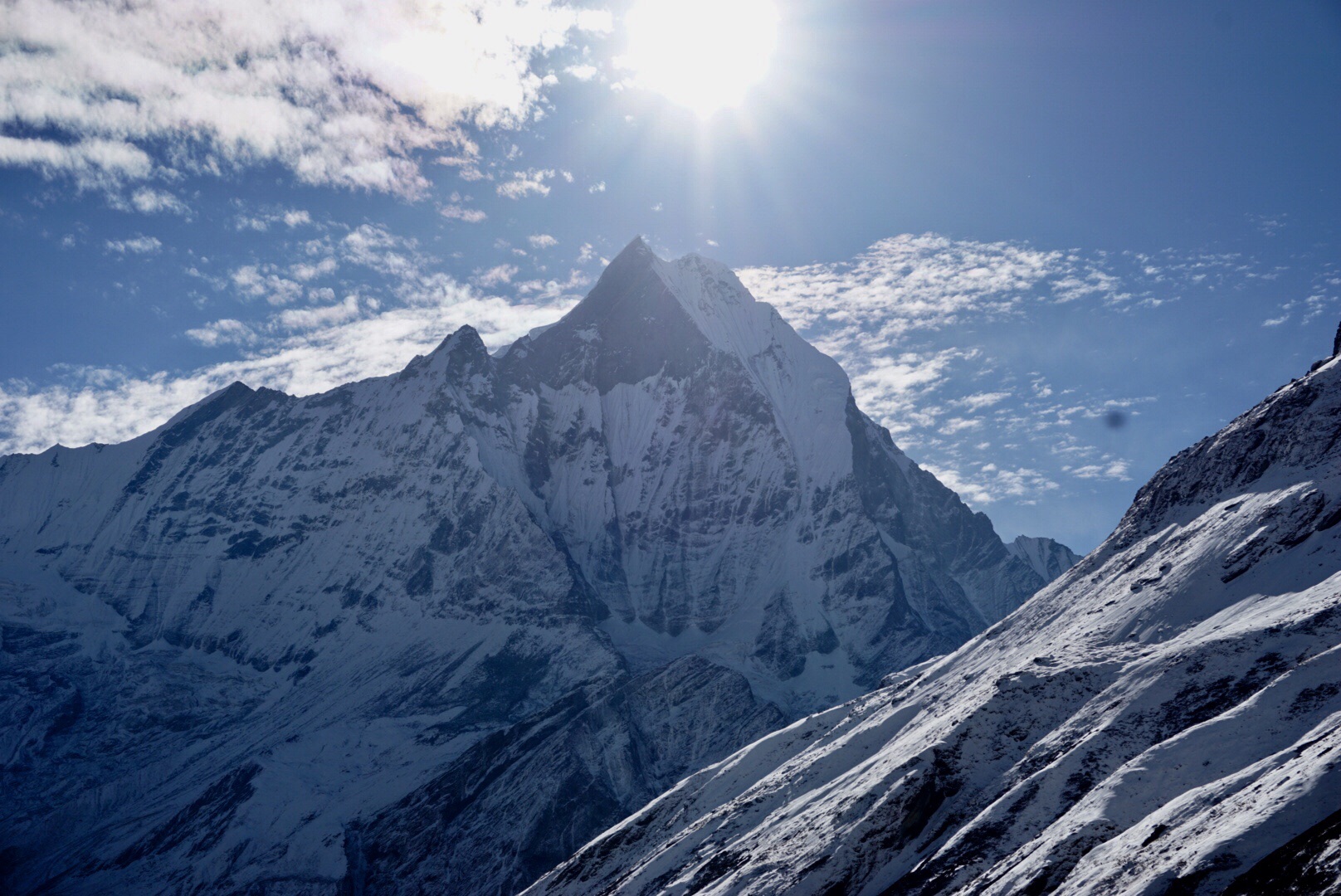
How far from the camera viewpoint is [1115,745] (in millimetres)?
88688

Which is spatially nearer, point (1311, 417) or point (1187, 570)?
point (1187, 570)

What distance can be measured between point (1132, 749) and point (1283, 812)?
26.8 m

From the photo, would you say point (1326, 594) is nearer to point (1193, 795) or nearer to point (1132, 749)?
point (1132, 749)

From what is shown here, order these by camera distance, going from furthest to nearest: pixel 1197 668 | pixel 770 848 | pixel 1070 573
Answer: pixel 1070 573, pixel 770 848, pixel 1197 668

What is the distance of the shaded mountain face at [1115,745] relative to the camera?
218 feet

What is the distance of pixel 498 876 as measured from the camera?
7766 inches

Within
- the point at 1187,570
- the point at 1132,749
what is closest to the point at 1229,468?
the point at 1187,570

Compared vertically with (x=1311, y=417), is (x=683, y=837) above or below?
below

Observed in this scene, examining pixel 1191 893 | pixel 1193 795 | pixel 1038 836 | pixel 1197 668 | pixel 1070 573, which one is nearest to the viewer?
pixel 1191 893

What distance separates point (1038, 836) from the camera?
80.2 m

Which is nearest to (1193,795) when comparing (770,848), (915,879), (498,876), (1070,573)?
(915,879)

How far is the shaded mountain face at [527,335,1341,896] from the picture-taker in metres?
66.4

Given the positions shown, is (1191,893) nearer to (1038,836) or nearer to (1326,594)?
(1038,836)

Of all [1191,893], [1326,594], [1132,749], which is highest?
[1326,594]
